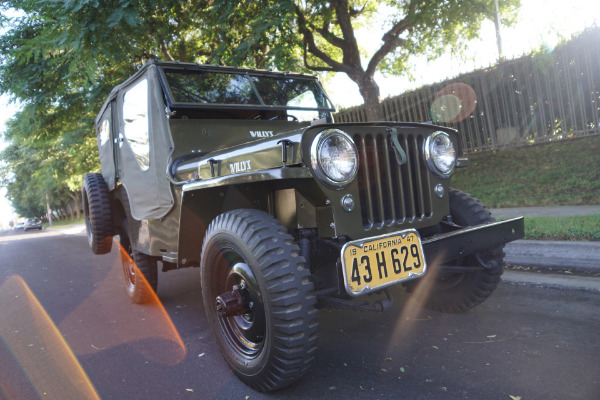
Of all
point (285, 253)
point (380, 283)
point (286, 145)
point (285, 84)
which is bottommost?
point (380, 283)

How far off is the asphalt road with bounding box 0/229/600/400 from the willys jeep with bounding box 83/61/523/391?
0.28m

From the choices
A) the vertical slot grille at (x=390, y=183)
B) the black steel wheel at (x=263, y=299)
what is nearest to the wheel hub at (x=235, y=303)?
the black steel wheel at (x=263, y=299)

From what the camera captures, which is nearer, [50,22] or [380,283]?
[380,283]

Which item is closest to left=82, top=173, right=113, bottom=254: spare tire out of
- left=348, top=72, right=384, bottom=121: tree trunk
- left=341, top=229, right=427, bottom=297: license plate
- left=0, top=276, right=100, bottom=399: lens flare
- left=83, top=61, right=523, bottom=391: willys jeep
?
left=83, top=61, right=523, bottom=391: willys jeep

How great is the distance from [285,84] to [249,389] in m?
2.84

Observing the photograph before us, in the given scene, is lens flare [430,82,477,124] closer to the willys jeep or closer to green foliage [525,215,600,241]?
green foliage [525,215,600,241]

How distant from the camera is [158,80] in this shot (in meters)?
3.59

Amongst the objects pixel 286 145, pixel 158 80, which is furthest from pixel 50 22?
pixel 286 145

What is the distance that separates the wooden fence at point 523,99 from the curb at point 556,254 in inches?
186

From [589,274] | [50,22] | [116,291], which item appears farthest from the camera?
[50,22]

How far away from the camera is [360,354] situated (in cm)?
280

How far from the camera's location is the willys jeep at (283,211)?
2.22 m

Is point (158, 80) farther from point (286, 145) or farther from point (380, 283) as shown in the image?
point (380, 283)

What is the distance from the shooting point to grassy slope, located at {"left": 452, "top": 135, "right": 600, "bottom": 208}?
7203mm
